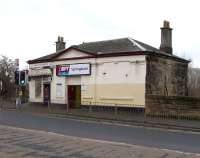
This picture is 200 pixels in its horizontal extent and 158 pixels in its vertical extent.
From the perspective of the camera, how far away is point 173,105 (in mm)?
31141

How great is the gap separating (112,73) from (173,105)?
7.27m

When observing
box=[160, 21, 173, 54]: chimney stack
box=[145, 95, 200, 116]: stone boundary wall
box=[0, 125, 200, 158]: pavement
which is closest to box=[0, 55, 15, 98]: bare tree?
box=[160, 21, 173, 54]: chimney stack

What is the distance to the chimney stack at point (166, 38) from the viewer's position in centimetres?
3906

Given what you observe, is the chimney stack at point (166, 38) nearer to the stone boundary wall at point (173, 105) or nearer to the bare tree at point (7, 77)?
the stone boundary wall at point (173, 105)

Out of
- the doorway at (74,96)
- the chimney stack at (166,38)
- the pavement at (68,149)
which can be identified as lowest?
the pavement at (68,149)

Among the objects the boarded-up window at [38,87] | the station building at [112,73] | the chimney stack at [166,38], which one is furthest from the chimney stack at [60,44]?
the chimney stack at [166,38]

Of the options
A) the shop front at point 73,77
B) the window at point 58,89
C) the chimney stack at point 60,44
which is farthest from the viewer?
the chimney stack at point 60,44

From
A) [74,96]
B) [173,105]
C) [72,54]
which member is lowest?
[173,105]

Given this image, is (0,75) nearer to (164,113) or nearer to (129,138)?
(164,113)

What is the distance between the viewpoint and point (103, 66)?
37.4 metres

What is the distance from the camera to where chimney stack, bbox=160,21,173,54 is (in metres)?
39.1

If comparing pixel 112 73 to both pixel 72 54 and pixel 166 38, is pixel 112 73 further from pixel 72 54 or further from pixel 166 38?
pixel 166 38

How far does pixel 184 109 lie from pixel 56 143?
1722 cm

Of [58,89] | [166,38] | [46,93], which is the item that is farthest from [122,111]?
[46,93]
